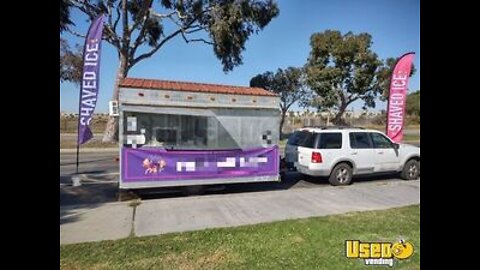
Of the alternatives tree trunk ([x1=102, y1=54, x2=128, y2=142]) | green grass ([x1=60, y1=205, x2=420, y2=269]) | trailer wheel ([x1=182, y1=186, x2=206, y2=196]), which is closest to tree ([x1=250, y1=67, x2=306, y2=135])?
tree trunk ([x1=102, y1=54, x2=128, y2=142])

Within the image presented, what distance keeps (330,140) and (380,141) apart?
1712 mm

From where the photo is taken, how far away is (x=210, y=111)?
27.1 feet

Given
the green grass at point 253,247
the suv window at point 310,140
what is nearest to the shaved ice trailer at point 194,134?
the suv window at point 310,140

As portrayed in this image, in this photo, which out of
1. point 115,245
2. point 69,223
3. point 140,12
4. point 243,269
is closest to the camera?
point 243,269

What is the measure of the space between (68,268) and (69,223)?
1983mm

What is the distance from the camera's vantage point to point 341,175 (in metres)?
9.31

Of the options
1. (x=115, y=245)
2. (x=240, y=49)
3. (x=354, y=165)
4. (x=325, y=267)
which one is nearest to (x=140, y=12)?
(x=240, y=49)

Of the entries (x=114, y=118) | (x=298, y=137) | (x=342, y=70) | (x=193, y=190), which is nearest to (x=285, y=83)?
(x=342, y=70)

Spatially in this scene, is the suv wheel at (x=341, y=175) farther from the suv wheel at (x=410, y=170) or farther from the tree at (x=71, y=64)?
the tree at (x=71, y=64)

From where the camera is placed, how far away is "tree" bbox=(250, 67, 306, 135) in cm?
3191

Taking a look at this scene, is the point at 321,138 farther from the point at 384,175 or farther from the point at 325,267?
the point at 325,267

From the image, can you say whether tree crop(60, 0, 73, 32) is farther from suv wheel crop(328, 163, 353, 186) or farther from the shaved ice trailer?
suv wheel crop(328, 163, 353, 186)

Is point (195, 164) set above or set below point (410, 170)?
above

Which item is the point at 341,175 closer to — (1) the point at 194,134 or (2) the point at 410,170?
(2) the point at 410,170
